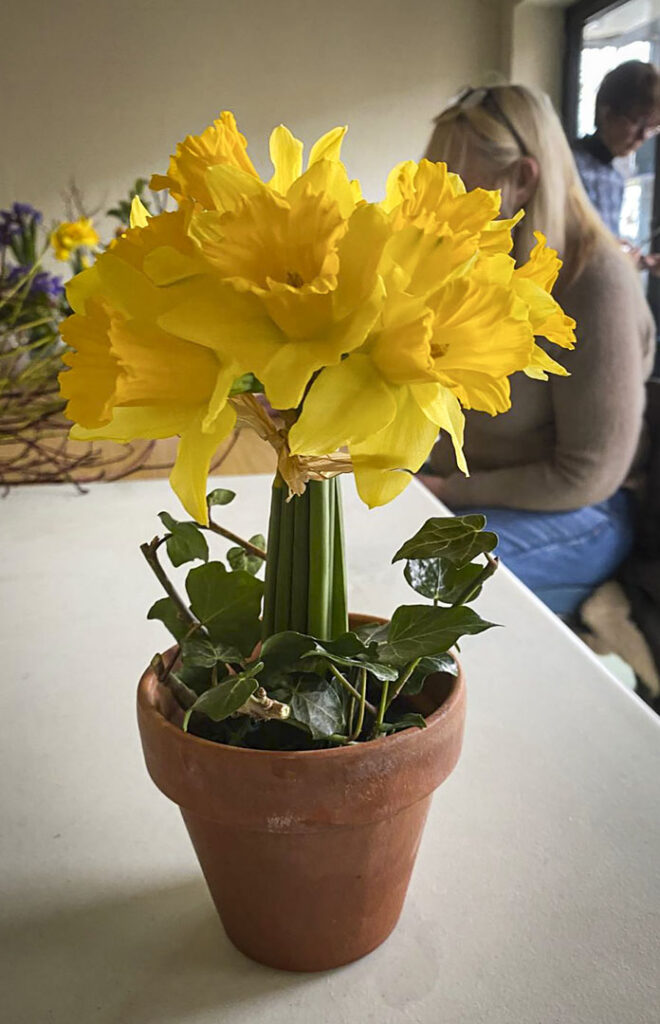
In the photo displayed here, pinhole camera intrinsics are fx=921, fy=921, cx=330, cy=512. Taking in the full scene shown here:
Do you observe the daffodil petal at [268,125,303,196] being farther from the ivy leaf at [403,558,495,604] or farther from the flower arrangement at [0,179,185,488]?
the flower arrangement at [0,179,185,488]

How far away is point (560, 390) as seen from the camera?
1.62m

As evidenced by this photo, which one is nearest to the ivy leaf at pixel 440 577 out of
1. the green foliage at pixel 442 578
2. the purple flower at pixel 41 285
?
the green foliage at pixel 442 578

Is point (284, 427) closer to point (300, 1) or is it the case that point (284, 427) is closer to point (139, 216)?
point (139, 216)

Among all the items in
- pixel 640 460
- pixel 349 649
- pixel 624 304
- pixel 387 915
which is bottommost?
pixel 640 460

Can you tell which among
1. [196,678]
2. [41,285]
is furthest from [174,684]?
[41,285]

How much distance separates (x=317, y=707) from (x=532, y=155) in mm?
1490

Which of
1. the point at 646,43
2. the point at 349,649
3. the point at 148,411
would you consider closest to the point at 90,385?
the point at 148,411

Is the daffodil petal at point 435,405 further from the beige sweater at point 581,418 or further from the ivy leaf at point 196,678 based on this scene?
the beige sweater at point 581,418

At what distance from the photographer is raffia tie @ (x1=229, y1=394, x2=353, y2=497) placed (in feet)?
1.08

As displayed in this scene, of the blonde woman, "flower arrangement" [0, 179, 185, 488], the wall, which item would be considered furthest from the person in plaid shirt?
the wall

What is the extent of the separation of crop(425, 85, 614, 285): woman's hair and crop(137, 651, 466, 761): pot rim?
134cm

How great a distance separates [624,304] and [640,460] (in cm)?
35

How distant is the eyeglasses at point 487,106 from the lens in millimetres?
1623

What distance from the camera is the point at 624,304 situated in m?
1.57
